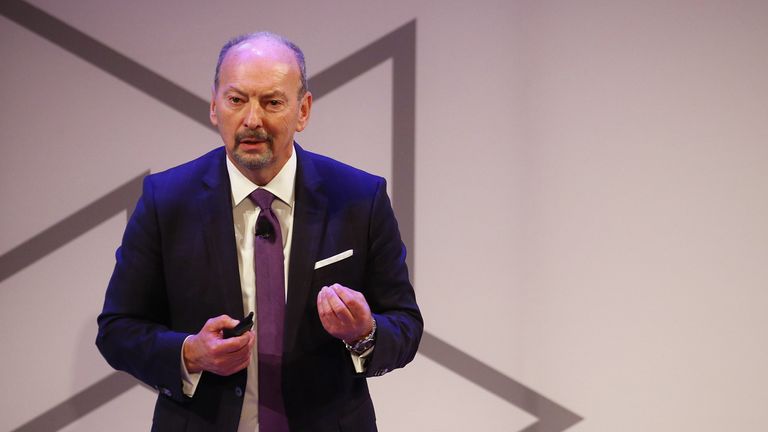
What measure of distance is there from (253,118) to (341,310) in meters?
0.40

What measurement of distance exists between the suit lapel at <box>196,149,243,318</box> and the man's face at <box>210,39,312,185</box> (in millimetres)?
73

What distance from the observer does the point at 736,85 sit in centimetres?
289

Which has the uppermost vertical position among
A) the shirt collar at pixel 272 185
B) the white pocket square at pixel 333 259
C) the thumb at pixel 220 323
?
the shirt collar at pixel 272 185

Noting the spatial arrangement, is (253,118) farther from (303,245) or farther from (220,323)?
(220,323)

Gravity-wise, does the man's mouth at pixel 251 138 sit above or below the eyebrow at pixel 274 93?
below

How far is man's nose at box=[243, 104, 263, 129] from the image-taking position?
1.63 m

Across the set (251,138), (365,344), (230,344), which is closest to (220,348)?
(230,344)

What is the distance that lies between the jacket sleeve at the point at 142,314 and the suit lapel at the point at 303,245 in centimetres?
20

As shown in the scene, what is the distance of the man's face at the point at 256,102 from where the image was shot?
64.8 inches

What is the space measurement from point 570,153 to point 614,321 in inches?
22.8

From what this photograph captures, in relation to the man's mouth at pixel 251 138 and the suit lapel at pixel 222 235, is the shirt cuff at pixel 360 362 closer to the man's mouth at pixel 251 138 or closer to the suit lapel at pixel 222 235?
the suit lapel at pixel 222 235

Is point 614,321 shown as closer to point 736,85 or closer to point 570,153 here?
point 570,153

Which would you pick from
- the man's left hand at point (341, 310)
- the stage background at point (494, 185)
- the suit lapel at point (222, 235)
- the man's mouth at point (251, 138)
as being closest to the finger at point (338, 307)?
the man's left hand at point (341, 310)

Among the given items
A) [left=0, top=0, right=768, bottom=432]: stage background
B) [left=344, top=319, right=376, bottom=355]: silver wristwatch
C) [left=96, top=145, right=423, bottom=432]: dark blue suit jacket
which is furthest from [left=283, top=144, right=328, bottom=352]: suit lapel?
[left=0, top=0, right=768, bottom=432]: stage background
